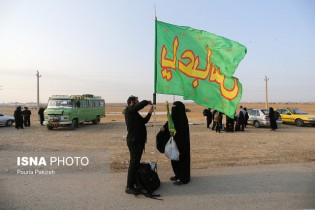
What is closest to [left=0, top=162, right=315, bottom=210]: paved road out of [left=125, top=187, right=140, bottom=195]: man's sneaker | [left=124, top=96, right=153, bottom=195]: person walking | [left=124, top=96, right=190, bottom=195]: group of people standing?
[left=125, top=187, right=140, bottom=195]: man's sneaker

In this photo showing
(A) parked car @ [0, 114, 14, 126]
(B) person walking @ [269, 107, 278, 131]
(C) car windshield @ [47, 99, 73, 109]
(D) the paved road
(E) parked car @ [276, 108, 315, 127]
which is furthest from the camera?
(A) parked car @ [0, 114, 14, 126]

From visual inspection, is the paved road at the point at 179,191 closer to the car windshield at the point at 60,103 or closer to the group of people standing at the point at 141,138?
the group of people standing at the point at 141,138

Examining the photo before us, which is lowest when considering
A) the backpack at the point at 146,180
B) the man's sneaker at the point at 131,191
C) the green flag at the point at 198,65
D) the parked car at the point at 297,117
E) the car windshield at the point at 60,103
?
the man's sneaker at the point at 131,191

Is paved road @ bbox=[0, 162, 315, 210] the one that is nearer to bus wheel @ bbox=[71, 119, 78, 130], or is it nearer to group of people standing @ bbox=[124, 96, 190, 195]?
group of people standing @ bbox=[124, 96, 190, 195]

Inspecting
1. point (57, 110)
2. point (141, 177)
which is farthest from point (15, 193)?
point (57, 110)

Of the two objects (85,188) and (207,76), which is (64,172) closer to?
(85,188)

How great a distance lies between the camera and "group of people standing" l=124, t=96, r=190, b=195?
5.76 meters

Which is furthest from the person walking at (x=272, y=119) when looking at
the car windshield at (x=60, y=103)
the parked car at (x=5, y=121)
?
the parked car at (x=5, y=121)

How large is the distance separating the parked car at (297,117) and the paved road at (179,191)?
17581 mm

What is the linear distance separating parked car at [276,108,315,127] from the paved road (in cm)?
1758

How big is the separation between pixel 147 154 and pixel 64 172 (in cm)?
369

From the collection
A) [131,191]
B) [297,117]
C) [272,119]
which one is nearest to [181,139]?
[131,191]

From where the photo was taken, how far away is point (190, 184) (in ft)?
20.5

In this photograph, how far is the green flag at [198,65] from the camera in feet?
21.6
